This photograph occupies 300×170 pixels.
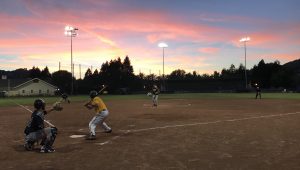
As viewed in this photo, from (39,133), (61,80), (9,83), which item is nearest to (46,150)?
(39,133)

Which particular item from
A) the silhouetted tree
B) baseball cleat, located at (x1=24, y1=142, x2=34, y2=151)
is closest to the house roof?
the silhouetted tree

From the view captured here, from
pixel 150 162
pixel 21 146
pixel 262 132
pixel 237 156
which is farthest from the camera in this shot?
pixel 262 132

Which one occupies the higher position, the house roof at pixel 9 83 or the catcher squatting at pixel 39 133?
the house roof at pixel 9 83

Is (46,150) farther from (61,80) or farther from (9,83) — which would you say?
(9,83)

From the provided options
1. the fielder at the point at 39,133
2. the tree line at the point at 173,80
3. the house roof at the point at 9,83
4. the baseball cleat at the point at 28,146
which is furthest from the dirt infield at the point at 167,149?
the house roof at the point at 9,83

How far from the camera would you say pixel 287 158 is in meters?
10.2

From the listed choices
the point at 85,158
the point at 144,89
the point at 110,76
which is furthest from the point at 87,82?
the point at 85,158

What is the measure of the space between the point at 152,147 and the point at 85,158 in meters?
2.44

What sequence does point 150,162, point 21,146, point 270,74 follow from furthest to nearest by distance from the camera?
Result: point 270,74 → point 21,146 → point 150,162

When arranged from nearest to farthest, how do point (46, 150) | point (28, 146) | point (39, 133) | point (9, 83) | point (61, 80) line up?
point (46, 150) → point (39, 133) → point (28, 146) → point (61, 80) → point (9, 83)

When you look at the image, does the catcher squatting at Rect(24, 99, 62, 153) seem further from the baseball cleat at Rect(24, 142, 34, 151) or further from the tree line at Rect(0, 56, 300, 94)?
the tree line at Rect(0, 56, 300, 94)

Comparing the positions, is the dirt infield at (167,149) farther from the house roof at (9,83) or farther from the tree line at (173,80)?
the house roof at (9,83)

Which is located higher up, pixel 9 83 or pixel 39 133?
pixel 9 83

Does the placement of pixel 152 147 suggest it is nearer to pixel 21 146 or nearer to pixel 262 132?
pixel 21 146
